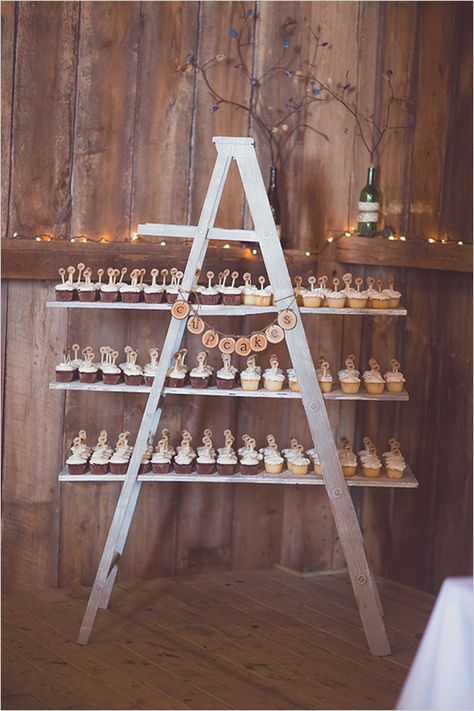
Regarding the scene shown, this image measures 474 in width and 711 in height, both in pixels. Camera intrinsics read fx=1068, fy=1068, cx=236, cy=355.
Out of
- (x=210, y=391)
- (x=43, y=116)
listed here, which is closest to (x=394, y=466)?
(x=210, y=391)

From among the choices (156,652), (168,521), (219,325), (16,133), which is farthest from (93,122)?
(156,652)

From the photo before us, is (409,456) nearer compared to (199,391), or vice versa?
(199,391)

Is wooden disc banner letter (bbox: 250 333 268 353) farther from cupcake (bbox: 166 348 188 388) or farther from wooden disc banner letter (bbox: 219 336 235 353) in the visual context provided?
cupcake (bbox: 166 348 188 388)

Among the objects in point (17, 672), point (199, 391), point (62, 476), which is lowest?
point (17, 672)

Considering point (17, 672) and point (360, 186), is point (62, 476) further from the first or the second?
point (360, 186)

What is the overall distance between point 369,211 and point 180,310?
91cm

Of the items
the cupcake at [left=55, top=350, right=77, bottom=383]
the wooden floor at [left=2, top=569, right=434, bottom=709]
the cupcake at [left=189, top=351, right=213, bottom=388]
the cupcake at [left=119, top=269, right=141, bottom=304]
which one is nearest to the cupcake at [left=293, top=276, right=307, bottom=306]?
the cupcake at [left=189, top=351, right=213, bottom=388]

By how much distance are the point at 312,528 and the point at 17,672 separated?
129 centimetres

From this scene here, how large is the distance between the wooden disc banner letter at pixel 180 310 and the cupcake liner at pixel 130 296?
157 mm

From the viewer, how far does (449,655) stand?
2.08m

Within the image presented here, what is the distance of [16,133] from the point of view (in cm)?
345

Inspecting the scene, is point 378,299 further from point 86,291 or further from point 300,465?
point 86,291

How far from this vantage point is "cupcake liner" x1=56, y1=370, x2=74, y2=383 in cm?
316

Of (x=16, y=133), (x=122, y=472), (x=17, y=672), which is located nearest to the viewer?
(x=17, y=672)
